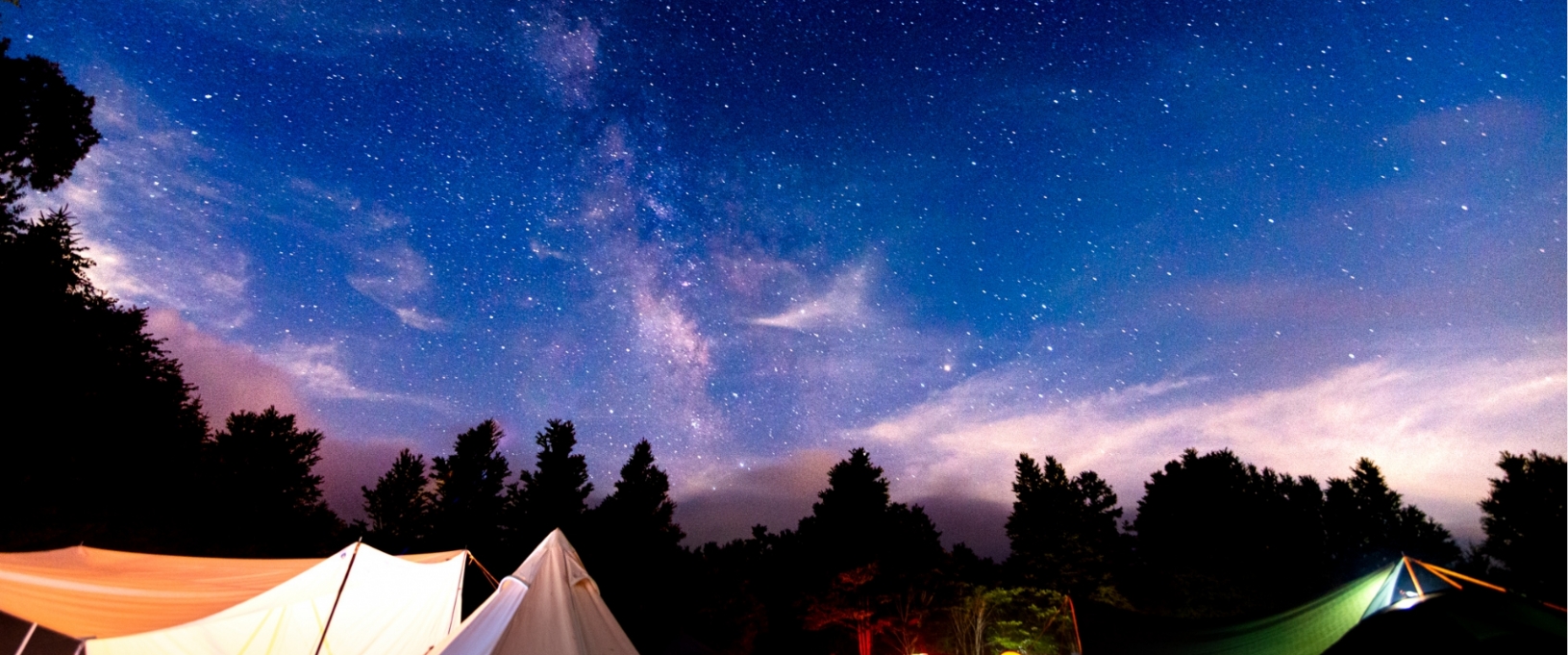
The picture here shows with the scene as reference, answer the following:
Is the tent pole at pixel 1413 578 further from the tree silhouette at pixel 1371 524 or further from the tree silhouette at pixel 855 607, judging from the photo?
the tree silhouette at pixel 1371 524

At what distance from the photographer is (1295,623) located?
19.8 feet

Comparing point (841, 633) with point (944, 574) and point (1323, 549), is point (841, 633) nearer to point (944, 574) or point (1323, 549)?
point (944, 574)

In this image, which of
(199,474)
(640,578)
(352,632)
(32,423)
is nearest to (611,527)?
(640,578)

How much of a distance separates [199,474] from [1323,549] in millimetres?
61496

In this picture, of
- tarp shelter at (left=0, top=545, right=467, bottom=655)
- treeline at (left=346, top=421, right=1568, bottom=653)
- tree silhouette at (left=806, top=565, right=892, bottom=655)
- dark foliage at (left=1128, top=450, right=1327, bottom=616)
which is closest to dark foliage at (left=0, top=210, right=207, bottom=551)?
tarp shelter at (left=0, top=545, right=467, bottom=655)

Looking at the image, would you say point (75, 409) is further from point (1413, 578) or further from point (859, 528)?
point (859, 528)

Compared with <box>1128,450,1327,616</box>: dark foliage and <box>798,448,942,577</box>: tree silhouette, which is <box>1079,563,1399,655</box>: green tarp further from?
<box>1128,450,1327,616</box>: dark foliage

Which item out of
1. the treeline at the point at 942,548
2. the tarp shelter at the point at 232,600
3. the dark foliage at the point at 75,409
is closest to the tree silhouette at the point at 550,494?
the treeline at the point at 942,548

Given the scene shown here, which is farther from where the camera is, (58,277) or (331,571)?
(58,277)

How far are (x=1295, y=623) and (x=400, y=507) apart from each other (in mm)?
36898

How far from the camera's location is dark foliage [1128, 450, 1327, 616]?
32.1 metres

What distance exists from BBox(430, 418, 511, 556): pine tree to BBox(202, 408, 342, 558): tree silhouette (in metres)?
5.19

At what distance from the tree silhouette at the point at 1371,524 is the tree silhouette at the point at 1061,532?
14372mm

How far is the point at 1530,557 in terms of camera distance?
28.9 metres
